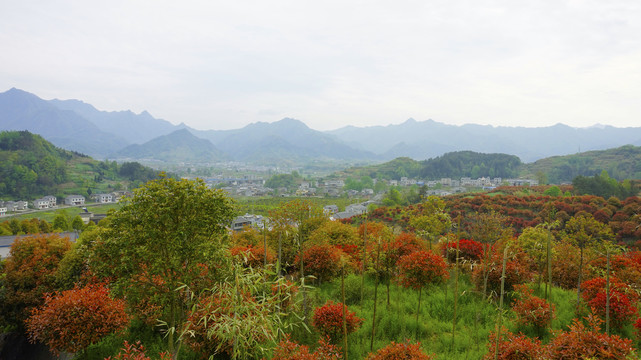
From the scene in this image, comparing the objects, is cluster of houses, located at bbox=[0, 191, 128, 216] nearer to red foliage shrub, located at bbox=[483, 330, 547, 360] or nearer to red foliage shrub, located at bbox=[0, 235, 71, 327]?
red foliage shrub, located at bbox=[0, 235, 71, 327]

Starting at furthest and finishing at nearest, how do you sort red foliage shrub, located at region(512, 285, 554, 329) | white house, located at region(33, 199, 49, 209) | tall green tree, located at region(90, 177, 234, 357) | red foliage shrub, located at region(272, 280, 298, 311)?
white house, located at region(33, 199, 49, 209)
red foliage shrub, located at region(512, 285, 554, 329)
tall green tree, located at region(90, 177, 234, 357)
red foliage shrub, located at region(272, 280, 298, 311)

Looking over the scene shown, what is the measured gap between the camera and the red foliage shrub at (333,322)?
5.84m

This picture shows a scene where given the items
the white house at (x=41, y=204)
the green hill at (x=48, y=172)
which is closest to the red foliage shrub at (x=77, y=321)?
the white house at (x=41, y=204)

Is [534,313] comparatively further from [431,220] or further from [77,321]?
[77,321]

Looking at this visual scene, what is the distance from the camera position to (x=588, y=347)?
3.81m

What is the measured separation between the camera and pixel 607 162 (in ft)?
247

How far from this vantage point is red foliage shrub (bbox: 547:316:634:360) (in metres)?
3.65

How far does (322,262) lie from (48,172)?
8941cm

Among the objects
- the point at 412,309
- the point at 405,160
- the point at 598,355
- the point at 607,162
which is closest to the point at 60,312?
the point at 412,309

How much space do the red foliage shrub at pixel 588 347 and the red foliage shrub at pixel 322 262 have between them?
214 inches

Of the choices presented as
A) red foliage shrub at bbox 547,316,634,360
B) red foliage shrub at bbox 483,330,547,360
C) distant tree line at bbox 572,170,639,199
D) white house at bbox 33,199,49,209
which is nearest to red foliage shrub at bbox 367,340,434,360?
red foliage shrub at bbox 483,330,547,360

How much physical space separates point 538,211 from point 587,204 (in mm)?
2954

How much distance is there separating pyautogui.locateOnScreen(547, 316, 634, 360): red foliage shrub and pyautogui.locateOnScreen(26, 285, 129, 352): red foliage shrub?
7651mm

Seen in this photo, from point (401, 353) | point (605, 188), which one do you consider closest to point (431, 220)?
point (401, 353)
